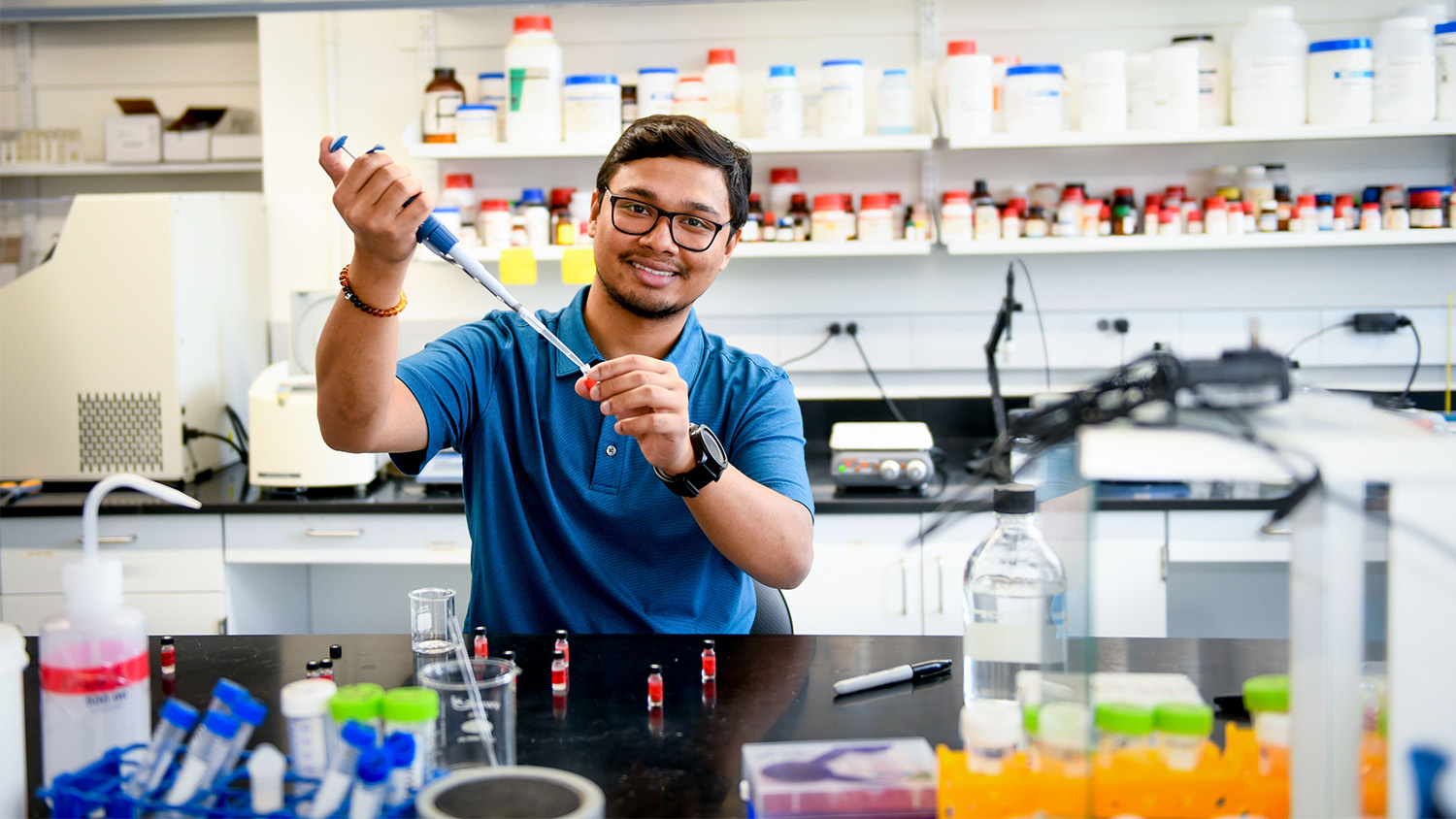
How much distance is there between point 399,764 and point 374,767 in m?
0.03

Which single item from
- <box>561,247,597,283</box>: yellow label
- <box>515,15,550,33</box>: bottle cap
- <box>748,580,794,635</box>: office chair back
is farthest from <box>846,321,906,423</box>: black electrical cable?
<box>748,580,794,635</box>: office chair back

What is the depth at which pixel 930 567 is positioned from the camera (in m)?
2.62

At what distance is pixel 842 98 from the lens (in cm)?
283

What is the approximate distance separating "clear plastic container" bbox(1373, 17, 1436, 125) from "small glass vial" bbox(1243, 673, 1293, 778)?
2389 mm

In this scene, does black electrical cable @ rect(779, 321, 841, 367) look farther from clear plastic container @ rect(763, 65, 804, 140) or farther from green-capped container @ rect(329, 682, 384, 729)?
green-capped container @ rect(329, 682, 384, 729)

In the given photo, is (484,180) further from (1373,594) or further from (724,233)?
(1373,594)

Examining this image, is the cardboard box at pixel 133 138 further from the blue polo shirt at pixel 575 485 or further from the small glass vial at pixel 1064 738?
the small glass vial at pixel 1064 738

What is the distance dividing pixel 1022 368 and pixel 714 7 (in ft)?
4.24

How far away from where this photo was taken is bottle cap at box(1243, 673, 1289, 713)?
0.76 meters

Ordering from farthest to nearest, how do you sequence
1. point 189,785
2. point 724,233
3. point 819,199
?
point 819,199
point 724,233
point 189,785

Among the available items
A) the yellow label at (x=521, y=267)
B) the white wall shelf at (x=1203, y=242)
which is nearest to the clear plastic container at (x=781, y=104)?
the white wall shelf at (x=1203, y=242)

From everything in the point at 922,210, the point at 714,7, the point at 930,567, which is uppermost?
the point at 714,7

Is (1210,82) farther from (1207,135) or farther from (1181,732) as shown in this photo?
(1181,732)

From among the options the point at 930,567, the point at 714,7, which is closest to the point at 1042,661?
the point at 930,567
